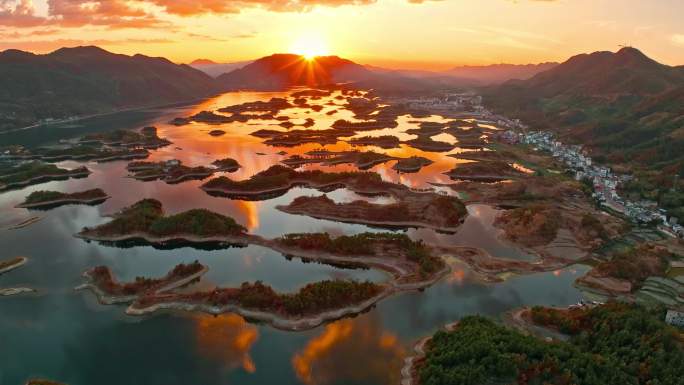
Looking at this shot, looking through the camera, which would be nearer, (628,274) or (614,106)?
(628,274)

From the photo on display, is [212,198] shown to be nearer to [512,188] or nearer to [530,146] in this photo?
[512,188]

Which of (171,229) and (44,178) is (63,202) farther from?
(171,229)

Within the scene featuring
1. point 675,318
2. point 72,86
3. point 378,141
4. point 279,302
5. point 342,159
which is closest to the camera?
point 675,318

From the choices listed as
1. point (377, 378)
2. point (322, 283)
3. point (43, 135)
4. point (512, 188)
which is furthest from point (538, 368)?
point (43, 135)

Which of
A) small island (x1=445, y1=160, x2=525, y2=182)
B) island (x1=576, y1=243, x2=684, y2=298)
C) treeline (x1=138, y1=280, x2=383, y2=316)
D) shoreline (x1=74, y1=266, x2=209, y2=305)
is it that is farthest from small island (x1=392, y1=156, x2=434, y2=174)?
shoreline (x1=74, y1=266, x2=209, y2=305)

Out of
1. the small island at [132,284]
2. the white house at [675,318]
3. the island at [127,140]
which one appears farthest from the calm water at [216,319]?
the island at [127,140]

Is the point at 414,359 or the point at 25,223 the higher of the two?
the point at 414,359

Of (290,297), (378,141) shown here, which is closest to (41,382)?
(290,297)
